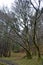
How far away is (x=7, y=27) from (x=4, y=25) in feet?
3.72

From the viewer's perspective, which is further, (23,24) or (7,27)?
(7,27)

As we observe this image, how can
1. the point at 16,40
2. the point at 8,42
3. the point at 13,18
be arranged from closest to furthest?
the point at 13,18 → the point at 16,40 → the point at 8,42

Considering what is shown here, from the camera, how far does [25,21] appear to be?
105ft

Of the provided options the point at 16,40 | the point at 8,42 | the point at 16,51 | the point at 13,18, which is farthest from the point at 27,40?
the point at 16,51

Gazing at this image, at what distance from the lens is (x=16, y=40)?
117 feet

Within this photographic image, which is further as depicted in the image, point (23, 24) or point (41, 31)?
point (41, 31)

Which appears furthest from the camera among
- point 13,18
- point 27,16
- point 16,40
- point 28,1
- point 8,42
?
point 8,42

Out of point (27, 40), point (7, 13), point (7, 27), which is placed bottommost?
point (27, 40)

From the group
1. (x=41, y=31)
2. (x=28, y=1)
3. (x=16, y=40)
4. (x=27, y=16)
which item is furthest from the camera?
(x=41, y=31)

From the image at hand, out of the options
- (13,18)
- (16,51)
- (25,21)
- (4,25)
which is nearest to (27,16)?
(25,21)

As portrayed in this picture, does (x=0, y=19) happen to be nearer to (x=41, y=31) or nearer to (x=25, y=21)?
(x=25, y=21)

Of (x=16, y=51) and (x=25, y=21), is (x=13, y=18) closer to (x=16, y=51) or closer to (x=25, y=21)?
(x=25, y=21)

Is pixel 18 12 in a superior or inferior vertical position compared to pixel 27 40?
superior

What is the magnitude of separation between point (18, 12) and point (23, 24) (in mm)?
2127
